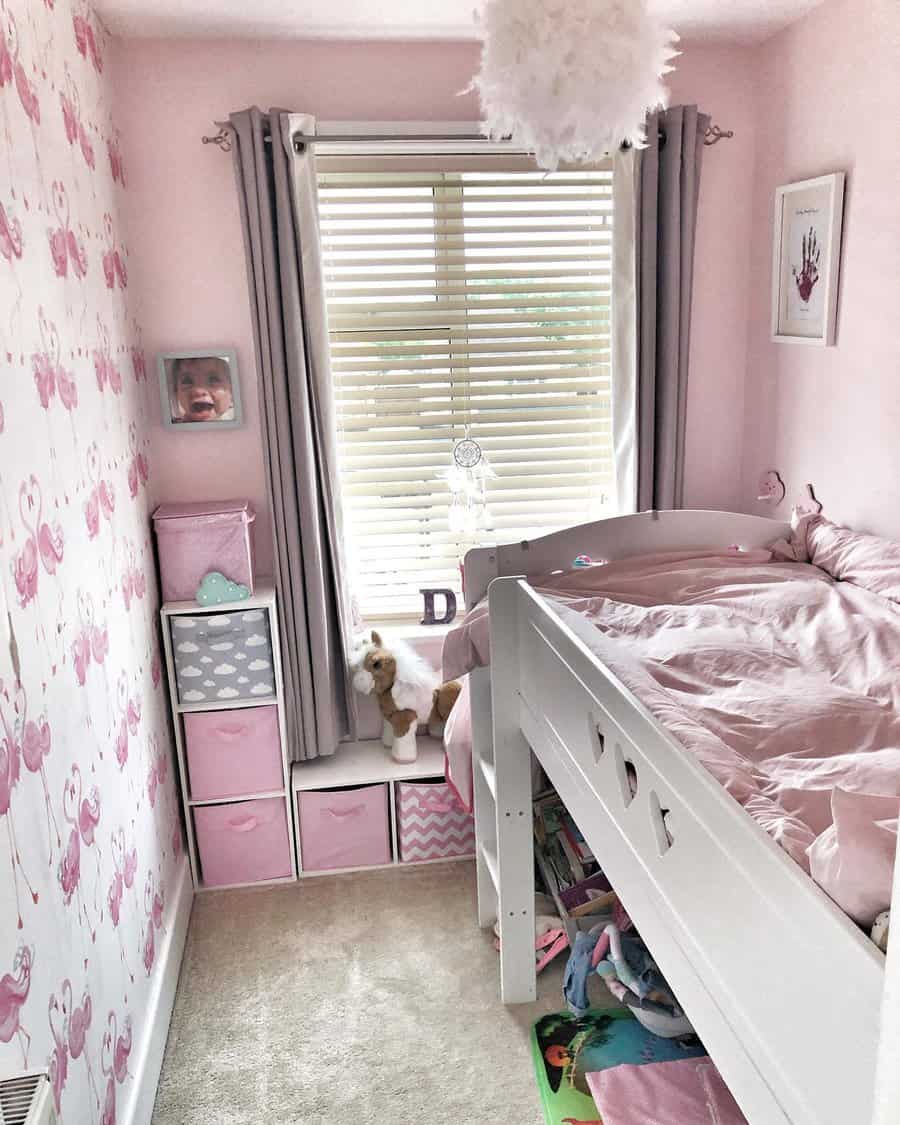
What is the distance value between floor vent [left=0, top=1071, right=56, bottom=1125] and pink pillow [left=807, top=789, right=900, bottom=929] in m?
0.78

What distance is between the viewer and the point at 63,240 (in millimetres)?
1935

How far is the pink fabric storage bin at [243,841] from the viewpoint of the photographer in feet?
9.38

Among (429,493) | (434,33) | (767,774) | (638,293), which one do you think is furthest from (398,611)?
(767,774)

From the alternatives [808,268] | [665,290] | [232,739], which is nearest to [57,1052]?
[232,739]

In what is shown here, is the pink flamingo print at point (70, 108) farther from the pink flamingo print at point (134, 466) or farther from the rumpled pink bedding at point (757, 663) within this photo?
the rumpled pink bedding at point (757, 663)

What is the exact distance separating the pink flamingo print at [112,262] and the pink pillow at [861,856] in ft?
7.07

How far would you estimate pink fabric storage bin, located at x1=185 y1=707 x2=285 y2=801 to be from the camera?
2791mm

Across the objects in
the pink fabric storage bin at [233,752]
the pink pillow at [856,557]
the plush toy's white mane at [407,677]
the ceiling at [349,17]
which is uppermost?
the ceiling at [349,17]

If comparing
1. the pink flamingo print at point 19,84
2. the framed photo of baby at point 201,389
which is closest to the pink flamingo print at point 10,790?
the pink flamingo print at point 19,84

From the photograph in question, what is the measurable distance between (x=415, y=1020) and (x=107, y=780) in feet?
3.22

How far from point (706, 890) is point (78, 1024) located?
1.14 meters

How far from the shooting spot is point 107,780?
1964 millimetres

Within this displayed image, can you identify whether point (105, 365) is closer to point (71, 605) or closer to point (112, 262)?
point (112, 262)

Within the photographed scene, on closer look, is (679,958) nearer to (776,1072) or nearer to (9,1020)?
(776,1072)
